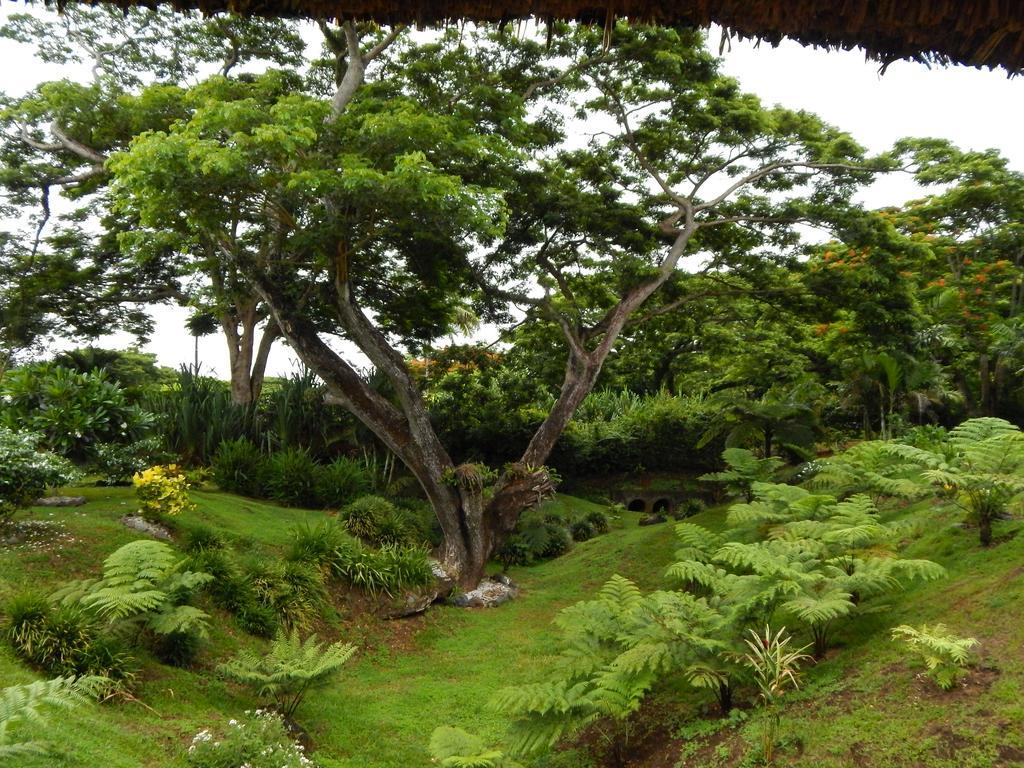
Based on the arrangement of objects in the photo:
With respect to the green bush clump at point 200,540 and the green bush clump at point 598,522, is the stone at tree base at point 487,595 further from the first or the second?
the green bush clump at point 598,522

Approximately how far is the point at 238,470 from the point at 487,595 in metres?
4.40

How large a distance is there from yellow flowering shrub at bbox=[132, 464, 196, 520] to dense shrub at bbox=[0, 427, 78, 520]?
0.99 meters

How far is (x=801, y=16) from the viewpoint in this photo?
9.22 ft

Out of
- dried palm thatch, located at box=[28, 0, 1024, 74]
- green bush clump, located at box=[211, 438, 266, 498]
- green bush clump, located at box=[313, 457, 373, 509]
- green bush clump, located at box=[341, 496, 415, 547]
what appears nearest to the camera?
dried palm thatch, located at box=[28, 0, 1024, 74]

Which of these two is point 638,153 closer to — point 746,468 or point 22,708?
point 746,468

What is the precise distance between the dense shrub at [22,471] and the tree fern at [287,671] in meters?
2.63

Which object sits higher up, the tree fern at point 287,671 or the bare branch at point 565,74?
the bare branch at point 565,74

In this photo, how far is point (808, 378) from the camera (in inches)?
588

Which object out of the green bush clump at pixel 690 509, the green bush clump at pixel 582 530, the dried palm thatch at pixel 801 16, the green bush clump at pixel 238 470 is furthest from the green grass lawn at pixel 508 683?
the green bush clump at pixel 690 509

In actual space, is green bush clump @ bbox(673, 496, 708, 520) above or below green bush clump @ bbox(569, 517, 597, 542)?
above

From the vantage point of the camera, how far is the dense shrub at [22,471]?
268 inches

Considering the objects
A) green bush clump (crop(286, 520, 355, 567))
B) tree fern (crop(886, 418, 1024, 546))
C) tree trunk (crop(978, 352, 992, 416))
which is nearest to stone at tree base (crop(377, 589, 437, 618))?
green bush clump (crop(286, 520, 355, 567))

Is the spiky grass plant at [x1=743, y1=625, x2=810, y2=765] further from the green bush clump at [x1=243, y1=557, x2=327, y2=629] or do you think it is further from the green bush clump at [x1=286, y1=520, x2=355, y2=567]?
the green bush clump at [x1=286, y1=520, x2=355, y2=567]

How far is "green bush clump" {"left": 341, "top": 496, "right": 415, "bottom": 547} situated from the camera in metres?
10.6
